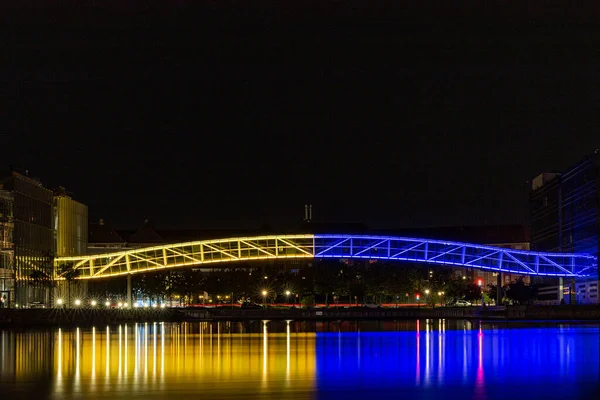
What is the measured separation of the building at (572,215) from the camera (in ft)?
386

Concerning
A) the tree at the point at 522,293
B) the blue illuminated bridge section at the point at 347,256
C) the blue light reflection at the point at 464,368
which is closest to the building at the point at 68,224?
the blue illuminated bridge section at the point at 347,256

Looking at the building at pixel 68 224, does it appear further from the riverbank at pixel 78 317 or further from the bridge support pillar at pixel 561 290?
the bridge support pillar at pixel 561 290

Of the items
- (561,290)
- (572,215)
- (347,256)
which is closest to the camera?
(347,256)

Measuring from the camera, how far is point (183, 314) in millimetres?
125000

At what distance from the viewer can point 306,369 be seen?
134 ft

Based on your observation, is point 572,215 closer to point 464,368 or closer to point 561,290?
point 561,290

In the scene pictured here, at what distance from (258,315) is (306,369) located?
3891 inches

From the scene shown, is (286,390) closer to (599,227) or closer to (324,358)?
→ (324,358)

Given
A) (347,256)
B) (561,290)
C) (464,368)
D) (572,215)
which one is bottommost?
(464,368)

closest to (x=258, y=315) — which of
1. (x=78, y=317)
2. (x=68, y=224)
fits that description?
(x=68, y=224)

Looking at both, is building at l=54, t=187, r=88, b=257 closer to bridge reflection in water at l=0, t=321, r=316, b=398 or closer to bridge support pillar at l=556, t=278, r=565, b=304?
bridge support pillar at l=556, t=278, r=565, b=304

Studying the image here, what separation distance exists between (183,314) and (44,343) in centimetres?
6195

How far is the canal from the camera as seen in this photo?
32.6m

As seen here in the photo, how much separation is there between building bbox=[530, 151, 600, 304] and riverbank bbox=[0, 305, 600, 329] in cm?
836
